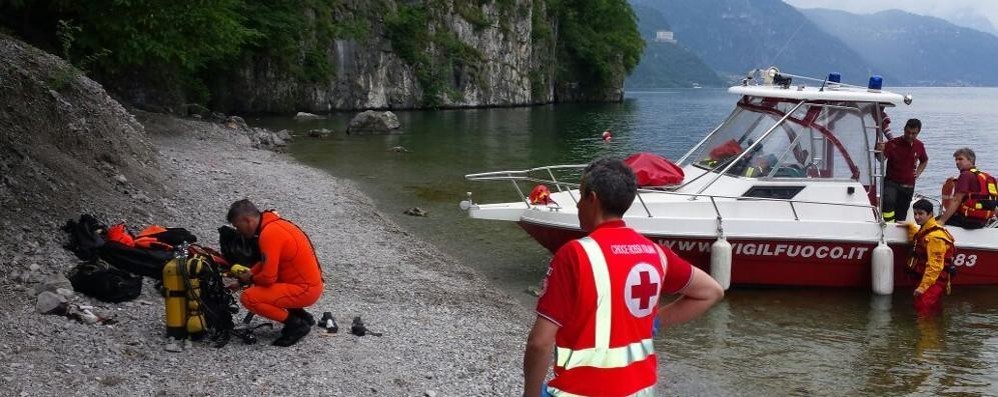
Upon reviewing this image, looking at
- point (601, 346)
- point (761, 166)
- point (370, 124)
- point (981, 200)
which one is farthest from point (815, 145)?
point (370, 124)

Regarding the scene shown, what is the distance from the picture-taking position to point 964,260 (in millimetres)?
12953

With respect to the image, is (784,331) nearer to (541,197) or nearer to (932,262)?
(932,262)

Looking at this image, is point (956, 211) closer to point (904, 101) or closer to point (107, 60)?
point (904, 101)

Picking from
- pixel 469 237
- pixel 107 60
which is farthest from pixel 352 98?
pixel 469 237

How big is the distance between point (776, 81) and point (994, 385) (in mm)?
6108

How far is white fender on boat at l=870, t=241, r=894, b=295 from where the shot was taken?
1238 centimetres

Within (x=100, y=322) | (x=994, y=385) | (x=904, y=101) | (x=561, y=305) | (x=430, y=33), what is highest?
(x=430, y=33)

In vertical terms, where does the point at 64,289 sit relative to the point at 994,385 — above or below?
above

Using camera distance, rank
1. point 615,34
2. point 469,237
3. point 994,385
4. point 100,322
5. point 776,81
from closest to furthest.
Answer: point 100,322 < point 994,385 < point 776,81 < point 469,237 < point 615,34

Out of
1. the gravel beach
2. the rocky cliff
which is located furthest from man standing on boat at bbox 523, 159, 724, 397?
the rocky cliff

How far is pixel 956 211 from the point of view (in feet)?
41.3

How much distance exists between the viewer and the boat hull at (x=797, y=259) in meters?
12.4

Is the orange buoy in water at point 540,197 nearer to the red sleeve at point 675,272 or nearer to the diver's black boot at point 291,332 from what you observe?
the diver's black boot at point 291,332

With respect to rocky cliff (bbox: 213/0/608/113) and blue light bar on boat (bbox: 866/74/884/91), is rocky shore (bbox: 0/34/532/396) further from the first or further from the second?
rocky cliff (bbox: 213/0/608/113)
